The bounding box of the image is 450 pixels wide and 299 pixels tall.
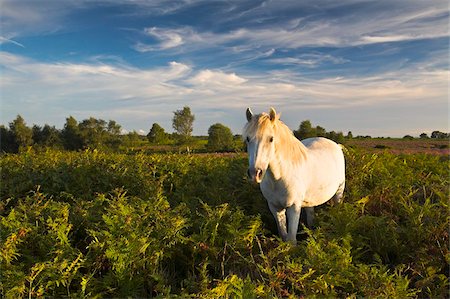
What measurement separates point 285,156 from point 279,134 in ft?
1.07

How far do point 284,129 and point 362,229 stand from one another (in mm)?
1781

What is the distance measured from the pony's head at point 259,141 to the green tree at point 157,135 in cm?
2725

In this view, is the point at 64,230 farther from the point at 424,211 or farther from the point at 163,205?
the point at 424,211

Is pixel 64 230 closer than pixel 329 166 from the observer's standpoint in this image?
Yes

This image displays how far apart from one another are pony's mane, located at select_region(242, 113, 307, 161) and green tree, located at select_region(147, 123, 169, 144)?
2676 cm

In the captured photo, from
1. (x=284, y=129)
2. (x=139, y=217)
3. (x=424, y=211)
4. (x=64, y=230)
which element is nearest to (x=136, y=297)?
(x=139, y=217)

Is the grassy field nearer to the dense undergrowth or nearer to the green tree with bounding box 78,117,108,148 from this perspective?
the dense undergrowth

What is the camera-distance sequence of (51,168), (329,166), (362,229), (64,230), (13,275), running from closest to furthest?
(13,275)
(64,230)
(362,229)
(329,166)
(51,168)

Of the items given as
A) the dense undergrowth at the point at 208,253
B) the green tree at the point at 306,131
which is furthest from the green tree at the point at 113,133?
the dense undergrowth at the point at 208,253

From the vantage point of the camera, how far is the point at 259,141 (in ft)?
11.8

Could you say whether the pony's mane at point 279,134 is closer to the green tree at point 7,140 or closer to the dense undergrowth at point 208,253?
the dense undergrowth at point 208,253

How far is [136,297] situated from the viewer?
3.14 metres

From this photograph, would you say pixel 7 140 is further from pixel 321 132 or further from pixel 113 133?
pixel 321 132

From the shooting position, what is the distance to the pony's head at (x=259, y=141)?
3465 mm
